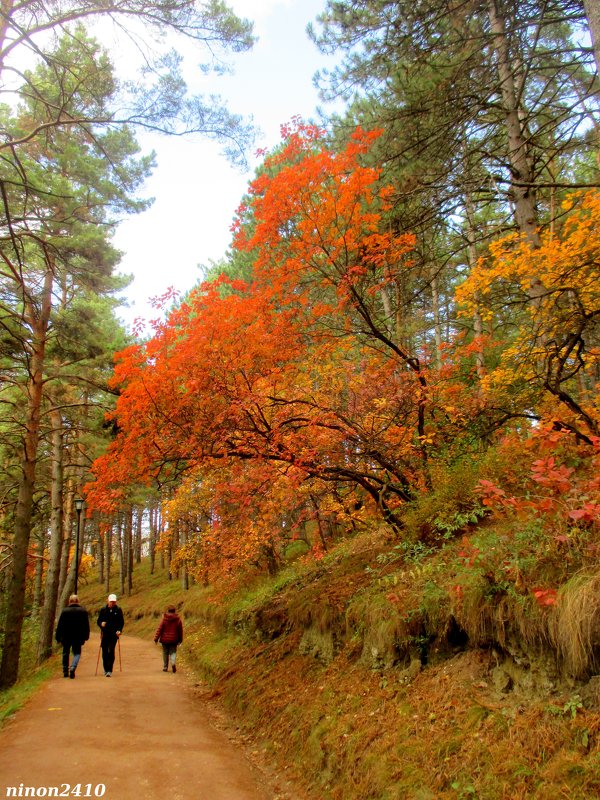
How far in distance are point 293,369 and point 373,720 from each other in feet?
17.9

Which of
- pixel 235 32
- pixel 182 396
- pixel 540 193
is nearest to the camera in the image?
pixel 235 32

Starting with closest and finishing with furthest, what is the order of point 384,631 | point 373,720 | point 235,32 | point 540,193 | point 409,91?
point 373,720 < point 384,631 < point 235,32 < point 409,91 < point 540,193

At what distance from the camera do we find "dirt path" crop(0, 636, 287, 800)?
4.52m

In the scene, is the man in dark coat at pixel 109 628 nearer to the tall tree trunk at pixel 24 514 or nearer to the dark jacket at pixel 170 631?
the dark jacket at pixel 170 631

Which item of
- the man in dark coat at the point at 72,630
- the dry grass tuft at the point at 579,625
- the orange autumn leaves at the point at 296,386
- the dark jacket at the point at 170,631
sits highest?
the orange autumn leaves at the point at 296,386

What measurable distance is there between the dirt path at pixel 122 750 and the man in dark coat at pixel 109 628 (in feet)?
3.70

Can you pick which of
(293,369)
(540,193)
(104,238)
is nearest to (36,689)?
(293,369)

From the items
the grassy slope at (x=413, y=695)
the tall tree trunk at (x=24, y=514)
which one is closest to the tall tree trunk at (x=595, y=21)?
the grassy slope at (x=413, y=695)

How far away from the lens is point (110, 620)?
31.3 ft

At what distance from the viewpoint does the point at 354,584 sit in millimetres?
7285

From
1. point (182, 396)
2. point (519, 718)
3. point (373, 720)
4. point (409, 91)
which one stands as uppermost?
point (409, 91)

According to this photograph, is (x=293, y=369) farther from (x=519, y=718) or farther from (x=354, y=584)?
(x=519, y=718)

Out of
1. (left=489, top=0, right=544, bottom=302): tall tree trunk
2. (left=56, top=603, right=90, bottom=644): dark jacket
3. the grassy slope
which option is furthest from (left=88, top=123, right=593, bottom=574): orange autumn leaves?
(left=56, top=603, right=90, bottom=644): dark jacket

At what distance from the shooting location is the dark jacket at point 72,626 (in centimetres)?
908
